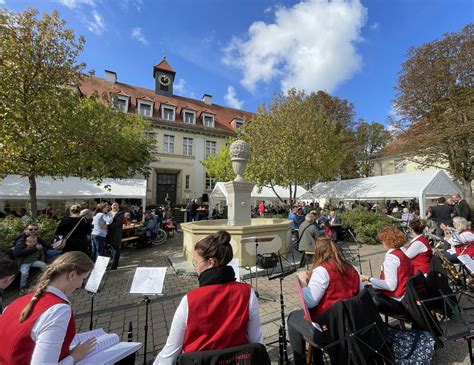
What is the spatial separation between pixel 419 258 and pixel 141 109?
90.6ft

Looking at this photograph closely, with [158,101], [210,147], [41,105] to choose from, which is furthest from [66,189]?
[158,101]

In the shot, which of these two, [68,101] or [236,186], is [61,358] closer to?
[236,186]

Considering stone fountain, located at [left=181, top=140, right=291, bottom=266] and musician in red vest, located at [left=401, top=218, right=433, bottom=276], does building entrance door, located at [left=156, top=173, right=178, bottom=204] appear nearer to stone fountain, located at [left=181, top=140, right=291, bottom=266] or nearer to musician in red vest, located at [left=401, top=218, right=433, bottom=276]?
stone fountain, located at [left=181, top=140, right=291, bottom=266]

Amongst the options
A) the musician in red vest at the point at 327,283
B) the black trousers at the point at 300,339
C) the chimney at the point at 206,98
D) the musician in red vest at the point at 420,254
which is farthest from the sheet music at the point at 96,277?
the chimney at the point at 206,98

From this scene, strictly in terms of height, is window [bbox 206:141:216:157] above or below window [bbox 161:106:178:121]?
below

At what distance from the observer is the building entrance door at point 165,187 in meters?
26.7

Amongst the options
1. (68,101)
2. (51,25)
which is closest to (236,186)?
(68,101)

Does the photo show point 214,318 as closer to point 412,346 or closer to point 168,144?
point 412,346

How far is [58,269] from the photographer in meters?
1.66

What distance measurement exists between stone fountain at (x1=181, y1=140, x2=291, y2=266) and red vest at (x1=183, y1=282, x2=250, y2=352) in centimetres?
428

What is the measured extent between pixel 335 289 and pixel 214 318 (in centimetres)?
121

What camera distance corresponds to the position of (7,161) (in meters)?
6.80

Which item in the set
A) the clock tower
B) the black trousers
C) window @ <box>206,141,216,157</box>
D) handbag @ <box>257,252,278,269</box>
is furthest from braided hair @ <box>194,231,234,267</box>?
the clock tower

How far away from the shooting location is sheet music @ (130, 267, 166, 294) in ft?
9.28
